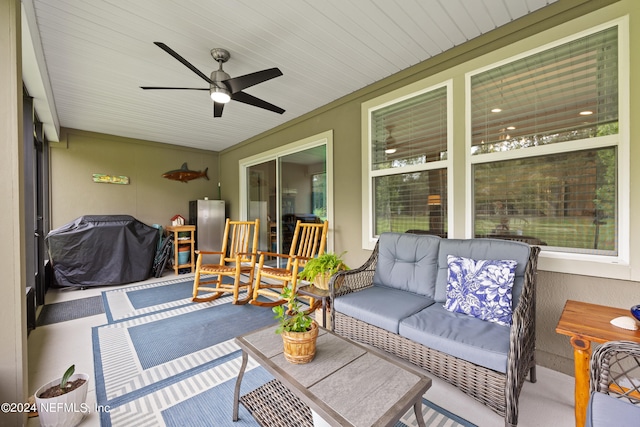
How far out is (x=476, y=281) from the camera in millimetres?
1826

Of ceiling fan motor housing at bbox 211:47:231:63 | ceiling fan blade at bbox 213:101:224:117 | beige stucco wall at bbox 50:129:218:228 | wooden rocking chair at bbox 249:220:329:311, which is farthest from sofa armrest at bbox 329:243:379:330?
beige stucco wall at bbox 50:129:218:228

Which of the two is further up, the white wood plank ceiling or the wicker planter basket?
the white wood plank ceiling

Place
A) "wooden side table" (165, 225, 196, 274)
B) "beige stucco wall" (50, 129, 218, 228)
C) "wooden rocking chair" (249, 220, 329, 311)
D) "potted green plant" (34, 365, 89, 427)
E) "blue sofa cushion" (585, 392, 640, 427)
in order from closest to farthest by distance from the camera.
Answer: "blue sofa cushion" (585, 392, 640, 427) → "potted green plant" (34, 365, 89, 427) → "wooden rocking chair" (249, 220, 329, 311) → "beige stucco wall" (50, 129, 218, 228) → "wooden side table" (165, 225, 196, 274)

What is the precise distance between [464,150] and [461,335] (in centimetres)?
160

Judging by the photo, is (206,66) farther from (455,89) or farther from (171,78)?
(455,89)

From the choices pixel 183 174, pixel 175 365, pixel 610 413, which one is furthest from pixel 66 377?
pixel 183 174

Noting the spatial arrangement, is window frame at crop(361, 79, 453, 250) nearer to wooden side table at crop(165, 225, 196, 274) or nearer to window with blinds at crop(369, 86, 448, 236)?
window with blinds at crop(369, 86, 448, 236)

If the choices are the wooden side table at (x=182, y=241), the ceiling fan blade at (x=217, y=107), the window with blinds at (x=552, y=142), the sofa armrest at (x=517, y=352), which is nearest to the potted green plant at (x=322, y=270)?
the window with blinds at (x=552, y=142)

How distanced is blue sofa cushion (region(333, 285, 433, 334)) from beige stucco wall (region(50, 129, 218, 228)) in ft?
15.6

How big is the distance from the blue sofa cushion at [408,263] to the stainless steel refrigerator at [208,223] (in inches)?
155

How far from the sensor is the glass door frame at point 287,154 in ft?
11.8

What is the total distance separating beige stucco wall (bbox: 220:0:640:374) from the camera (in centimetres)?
169

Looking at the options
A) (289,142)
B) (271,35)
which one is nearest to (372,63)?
(271,35)

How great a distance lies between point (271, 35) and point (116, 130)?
13.1 ft
